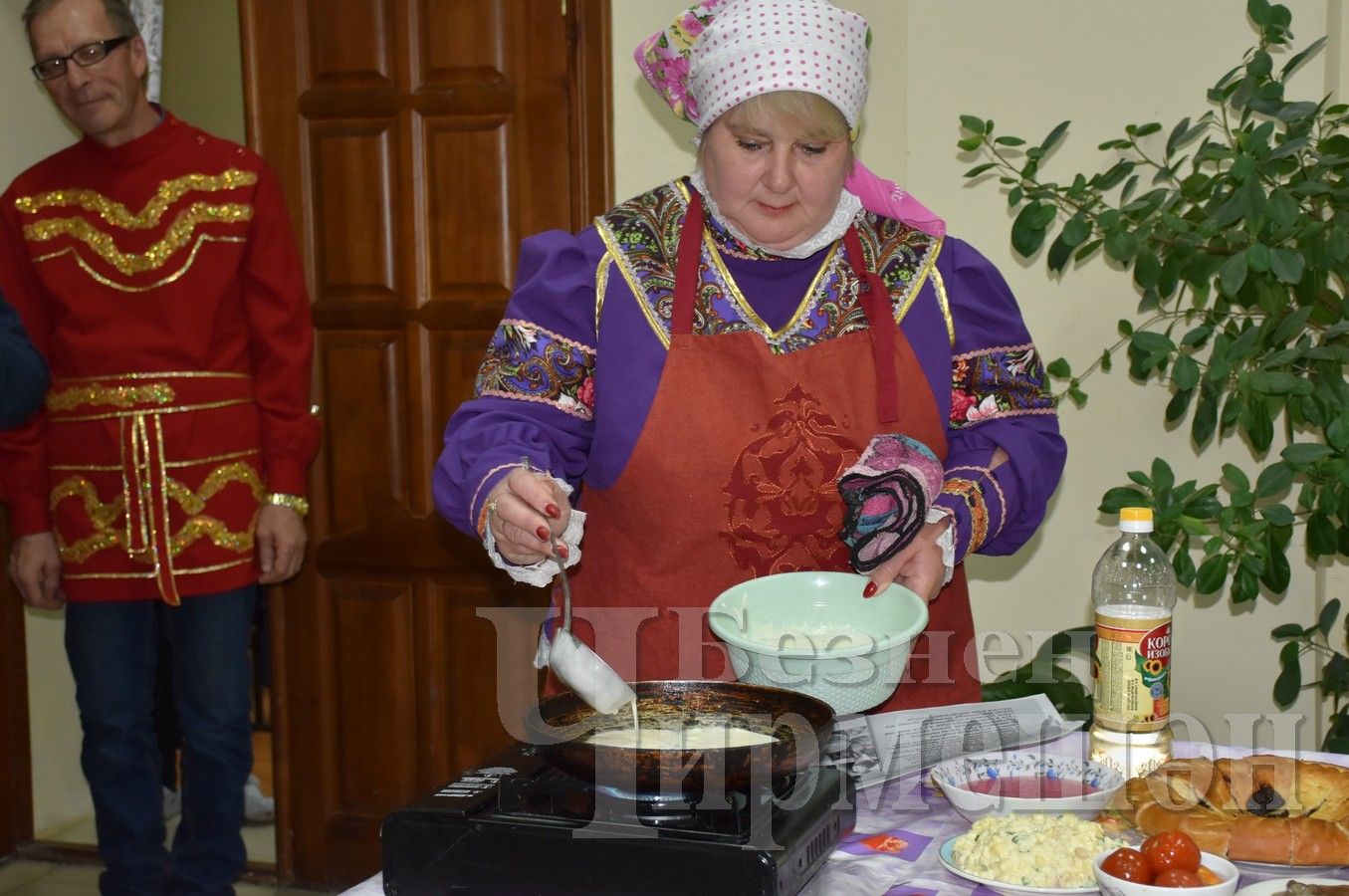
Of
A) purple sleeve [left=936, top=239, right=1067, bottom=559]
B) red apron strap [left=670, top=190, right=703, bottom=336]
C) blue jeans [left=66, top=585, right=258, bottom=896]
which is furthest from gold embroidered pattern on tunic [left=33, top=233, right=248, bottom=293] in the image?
purple sleeve [left=936, top=239, right=1067, bottom=559]

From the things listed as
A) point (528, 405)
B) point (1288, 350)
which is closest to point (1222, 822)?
point (528, 405)

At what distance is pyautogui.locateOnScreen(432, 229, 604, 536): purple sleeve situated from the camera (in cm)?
160

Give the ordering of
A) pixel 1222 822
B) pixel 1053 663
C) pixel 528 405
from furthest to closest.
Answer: pixel 1053 663, pixel 528 405, pixel 1222 822

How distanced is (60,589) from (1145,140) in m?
2.36

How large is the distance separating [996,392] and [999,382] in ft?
0.04

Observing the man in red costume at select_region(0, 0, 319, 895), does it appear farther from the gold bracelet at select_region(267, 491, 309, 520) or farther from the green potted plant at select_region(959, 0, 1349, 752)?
the green potted plant at select_region(959, 0, 1349, 752)

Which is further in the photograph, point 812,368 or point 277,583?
point 277,583

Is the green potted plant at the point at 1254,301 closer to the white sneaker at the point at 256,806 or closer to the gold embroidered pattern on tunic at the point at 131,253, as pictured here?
the gold embroidered pattern on tunic at the point at 131,253

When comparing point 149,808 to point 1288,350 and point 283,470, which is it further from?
point 1288,350

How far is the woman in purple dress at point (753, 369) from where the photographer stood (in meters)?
1.59

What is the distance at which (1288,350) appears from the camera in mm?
2082

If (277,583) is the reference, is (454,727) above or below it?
below

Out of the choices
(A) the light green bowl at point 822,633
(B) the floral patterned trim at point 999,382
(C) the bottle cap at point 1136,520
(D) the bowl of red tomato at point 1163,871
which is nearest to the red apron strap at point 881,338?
(B) the floral patterned trim at point 999,382

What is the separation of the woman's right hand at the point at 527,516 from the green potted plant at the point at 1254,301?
108 cm
